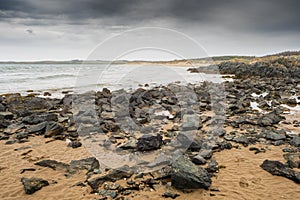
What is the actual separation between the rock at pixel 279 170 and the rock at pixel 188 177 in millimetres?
2076

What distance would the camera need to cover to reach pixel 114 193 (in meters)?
6.43

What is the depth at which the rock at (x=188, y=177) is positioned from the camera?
253 inches

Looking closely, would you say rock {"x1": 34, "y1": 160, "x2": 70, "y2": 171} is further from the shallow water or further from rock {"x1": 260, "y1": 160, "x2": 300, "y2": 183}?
the shallow water

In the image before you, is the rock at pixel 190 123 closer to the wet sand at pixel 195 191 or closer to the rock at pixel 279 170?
the wet sand at pixel 195 191

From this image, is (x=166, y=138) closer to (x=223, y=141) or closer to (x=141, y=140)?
(x=141, y=140)

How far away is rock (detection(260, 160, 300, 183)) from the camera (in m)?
6.83

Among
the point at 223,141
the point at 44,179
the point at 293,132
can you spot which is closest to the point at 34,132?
the point at 44,179

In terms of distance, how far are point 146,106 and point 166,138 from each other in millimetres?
6872

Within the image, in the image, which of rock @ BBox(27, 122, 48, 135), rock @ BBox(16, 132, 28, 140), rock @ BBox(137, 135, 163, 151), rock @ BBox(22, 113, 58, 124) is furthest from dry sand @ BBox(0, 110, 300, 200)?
rock @ BBox(22, 113, 58, 124)

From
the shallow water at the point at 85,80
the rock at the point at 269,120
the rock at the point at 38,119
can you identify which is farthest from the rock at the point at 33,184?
the shallow water at the point at 85,80

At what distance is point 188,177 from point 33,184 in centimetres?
431

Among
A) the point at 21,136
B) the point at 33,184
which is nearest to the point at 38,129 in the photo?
the point at 21,136

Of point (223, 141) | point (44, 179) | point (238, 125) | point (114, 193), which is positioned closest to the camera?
point (114, 193)

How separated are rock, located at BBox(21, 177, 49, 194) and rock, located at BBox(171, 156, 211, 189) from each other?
12.2 ft
